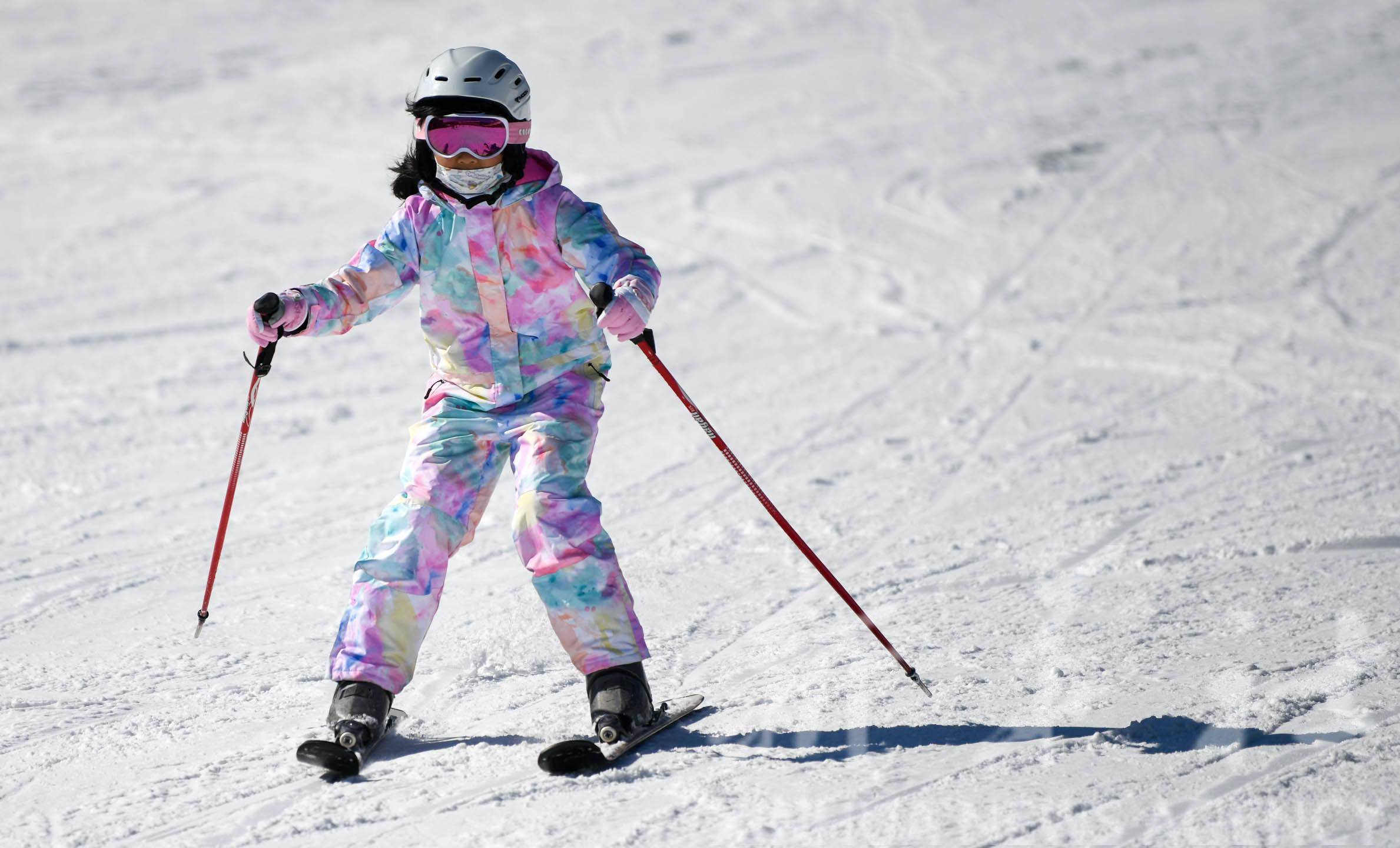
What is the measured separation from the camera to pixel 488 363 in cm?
323

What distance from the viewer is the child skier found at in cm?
299

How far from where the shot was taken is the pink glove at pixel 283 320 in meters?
3.04

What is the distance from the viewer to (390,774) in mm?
2891

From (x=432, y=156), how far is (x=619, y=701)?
1.42m

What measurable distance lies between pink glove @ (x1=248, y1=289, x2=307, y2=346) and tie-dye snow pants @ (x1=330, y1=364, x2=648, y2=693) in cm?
43

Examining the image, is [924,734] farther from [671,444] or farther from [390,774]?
[671,444]

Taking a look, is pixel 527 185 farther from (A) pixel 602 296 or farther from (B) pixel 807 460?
(B) pixel 807 460

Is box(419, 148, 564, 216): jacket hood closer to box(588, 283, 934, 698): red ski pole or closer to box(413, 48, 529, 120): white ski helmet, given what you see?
box(413, 48, 529, 120): white ski helmet

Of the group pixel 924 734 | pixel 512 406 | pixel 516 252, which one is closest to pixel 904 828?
pixel 924 734

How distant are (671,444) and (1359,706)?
2856 millimetres

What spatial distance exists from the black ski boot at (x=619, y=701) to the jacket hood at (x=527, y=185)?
1165 mm

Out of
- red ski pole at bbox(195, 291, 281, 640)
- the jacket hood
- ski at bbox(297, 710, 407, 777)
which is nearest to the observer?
ski at bbox(297, 710, 407, 777)

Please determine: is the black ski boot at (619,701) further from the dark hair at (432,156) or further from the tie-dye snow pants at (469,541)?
the dark hair at (432,156)

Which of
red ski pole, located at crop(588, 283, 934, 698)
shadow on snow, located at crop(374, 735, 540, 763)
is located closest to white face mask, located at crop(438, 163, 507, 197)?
red ski pole, located at crop(588, 283, 934, 698)
